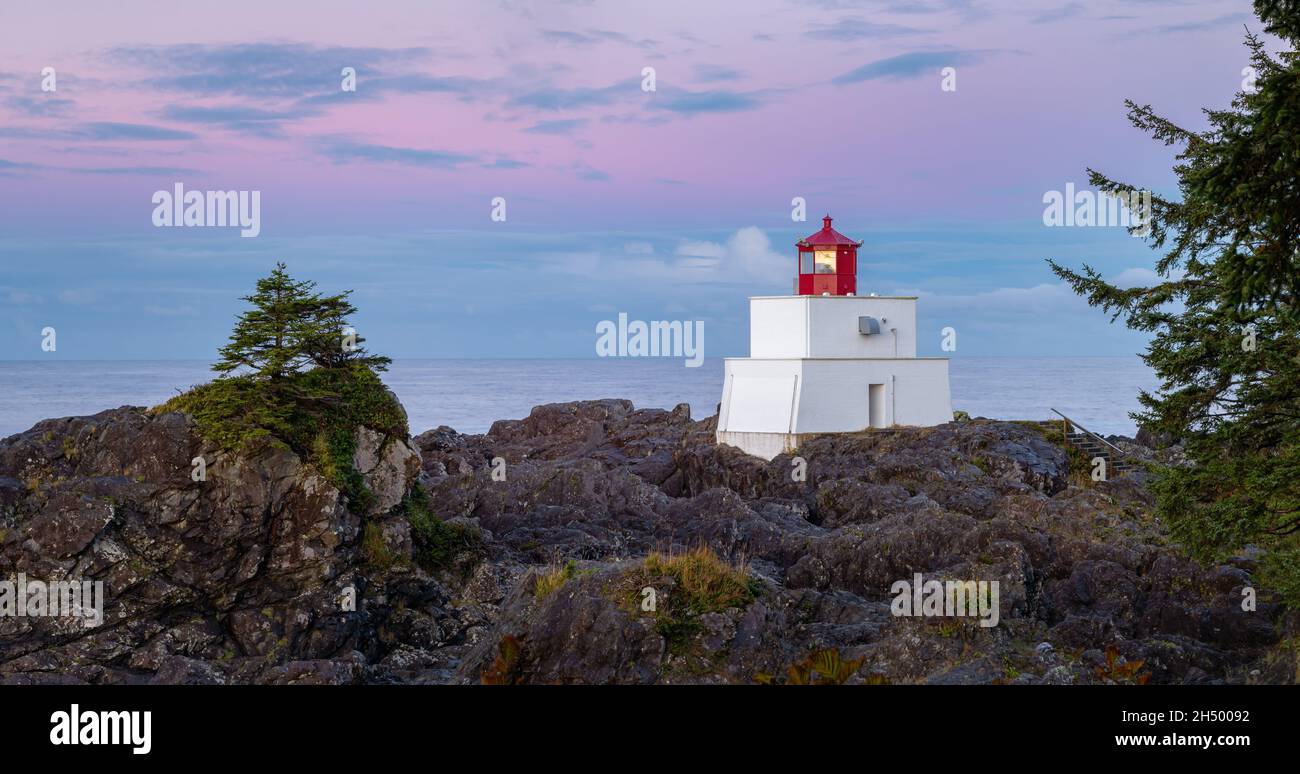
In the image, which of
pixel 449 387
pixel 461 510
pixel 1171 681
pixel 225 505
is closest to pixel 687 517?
pixel 461 510

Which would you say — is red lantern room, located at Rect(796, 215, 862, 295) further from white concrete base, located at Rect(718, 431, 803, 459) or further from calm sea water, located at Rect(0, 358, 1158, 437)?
calm sea water, located at Rect(0, 358, 1158, 437)

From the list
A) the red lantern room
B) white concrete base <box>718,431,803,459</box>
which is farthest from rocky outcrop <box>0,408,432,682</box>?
the red lantern room

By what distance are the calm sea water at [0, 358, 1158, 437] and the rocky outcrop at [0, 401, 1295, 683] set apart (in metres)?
58.9

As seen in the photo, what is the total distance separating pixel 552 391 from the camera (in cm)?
14525

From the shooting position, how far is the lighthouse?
1665 inches

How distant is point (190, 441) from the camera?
2327 centimetres

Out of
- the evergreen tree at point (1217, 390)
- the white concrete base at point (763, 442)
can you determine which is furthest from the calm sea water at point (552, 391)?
the evergreen tree at point (1217, 390)

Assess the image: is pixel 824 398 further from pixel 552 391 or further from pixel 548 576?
pixel 552 391

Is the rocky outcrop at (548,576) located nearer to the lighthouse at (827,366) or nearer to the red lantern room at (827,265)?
the lighthouse at (827,366)

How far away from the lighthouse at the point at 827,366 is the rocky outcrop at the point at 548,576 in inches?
401

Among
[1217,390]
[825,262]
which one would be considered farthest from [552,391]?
Result: [1217,390]

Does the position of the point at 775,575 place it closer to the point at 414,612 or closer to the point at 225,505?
the point at 414,612
